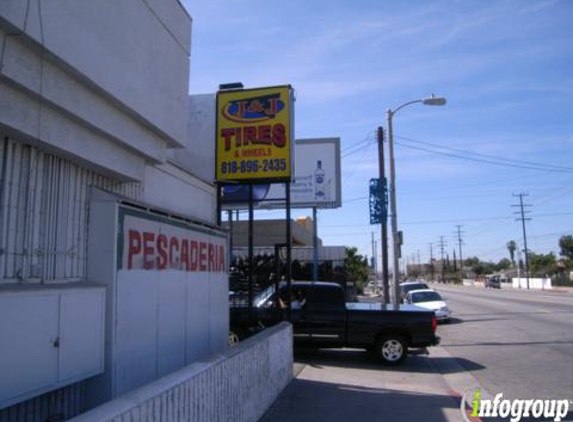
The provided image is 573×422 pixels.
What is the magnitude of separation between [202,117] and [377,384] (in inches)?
269

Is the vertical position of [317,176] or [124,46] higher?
[317,176]

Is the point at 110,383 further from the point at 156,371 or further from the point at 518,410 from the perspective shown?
the point at 518,410

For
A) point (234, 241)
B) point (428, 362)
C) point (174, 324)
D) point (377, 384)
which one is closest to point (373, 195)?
point (234, 241)

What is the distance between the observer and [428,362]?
1389cm

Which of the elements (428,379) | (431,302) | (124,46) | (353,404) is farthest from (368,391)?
(431,302)

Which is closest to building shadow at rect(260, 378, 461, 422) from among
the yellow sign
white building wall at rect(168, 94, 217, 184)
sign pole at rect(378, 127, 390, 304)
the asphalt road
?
the asphalt road

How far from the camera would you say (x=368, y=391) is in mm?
9805

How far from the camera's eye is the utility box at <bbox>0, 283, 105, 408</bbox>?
438 centimetres

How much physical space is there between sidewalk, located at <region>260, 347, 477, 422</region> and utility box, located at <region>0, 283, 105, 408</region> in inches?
116

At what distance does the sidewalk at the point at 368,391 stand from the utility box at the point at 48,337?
2.94m

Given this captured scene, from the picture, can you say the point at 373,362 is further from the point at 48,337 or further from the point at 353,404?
the point at 48,337

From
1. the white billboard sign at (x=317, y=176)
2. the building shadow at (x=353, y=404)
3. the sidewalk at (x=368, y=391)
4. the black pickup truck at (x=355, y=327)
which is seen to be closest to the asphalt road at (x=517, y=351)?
the sidewalk at (x=368, y=391)

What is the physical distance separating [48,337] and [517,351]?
43.8 feet

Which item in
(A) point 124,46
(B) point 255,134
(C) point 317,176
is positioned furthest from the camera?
(C) point 317,176
